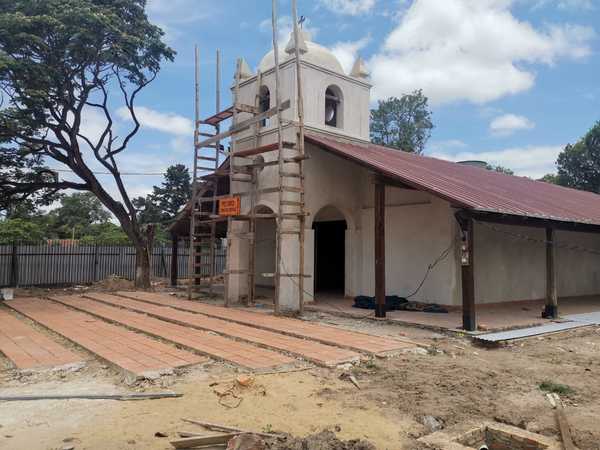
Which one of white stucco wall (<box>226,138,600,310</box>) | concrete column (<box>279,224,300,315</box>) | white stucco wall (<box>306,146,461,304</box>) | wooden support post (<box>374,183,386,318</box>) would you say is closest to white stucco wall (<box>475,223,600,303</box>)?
white stucco wall (<box>226,138,600,310</box>)

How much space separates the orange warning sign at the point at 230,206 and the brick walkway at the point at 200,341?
3388 millimetres

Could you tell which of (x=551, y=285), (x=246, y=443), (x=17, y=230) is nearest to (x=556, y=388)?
(x=246, y=443)

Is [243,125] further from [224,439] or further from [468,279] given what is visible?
[224,439]

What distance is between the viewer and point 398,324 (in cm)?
1008

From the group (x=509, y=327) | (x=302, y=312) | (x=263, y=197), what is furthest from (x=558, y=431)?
(x=263, y=197)

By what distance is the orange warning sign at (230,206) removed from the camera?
12.6m

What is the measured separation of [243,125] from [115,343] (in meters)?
7.18

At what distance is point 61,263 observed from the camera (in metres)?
20.4

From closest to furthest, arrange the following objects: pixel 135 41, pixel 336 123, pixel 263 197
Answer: pixel 263 197 < pixel 336 123 < pixel 135 41

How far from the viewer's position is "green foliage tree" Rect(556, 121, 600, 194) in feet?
120

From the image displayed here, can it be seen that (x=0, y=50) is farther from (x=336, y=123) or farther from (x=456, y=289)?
(x=456, y=289)

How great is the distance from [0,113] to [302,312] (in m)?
11.4

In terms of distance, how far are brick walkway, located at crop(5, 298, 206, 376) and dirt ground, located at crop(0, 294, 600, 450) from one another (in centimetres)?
30

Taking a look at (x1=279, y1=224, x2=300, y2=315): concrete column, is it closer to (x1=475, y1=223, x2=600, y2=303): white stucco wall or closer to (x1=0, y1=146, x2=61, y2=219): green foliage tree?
(x1=475, y1=223, x2=600, y2=303): white stucco wall
